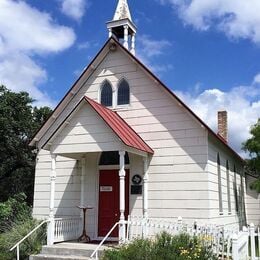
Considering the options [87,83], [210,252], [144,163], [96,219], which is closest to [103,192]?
[96,219]

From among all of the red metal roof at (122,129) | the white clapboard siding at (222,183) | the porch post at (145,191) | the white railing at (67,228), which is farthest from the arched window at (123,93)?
the white railing at (67,228)

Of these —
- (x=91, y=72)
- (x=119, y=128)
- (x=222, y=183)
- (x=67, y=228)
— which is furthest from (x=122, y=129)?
(x=222, y=183)

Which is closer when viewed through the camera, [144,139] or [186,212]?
[186,212]

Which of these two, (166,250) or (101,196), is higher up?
(101,196)

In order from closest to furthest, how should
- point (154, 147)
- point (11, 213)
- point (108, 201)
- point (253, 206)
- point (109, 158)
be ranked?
point (154, 147), point (108, 201), point (109, 158), point (11, 213), point (253, 206)

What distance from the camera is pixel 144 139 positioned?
15.8 m

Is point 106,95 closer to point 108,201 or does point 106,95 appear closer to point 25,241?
point 108,201

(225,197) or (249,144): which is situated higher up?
(249,144)

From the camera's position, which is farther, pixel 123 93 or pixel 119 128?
pixel 123 93

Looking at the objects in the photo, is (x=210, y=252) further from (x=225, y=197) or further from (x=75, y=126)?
(x=225, y=197)

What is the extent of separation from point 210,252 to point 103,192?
264 inches

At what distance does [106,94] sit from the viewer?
17156 mm

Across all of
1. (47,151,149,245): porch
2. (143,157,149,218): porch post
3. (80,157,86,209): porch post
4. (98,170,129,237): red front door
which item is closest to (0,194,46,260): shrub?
(47,151,149,245): porch

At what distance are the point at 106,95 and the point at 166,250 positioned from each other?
339 inches
